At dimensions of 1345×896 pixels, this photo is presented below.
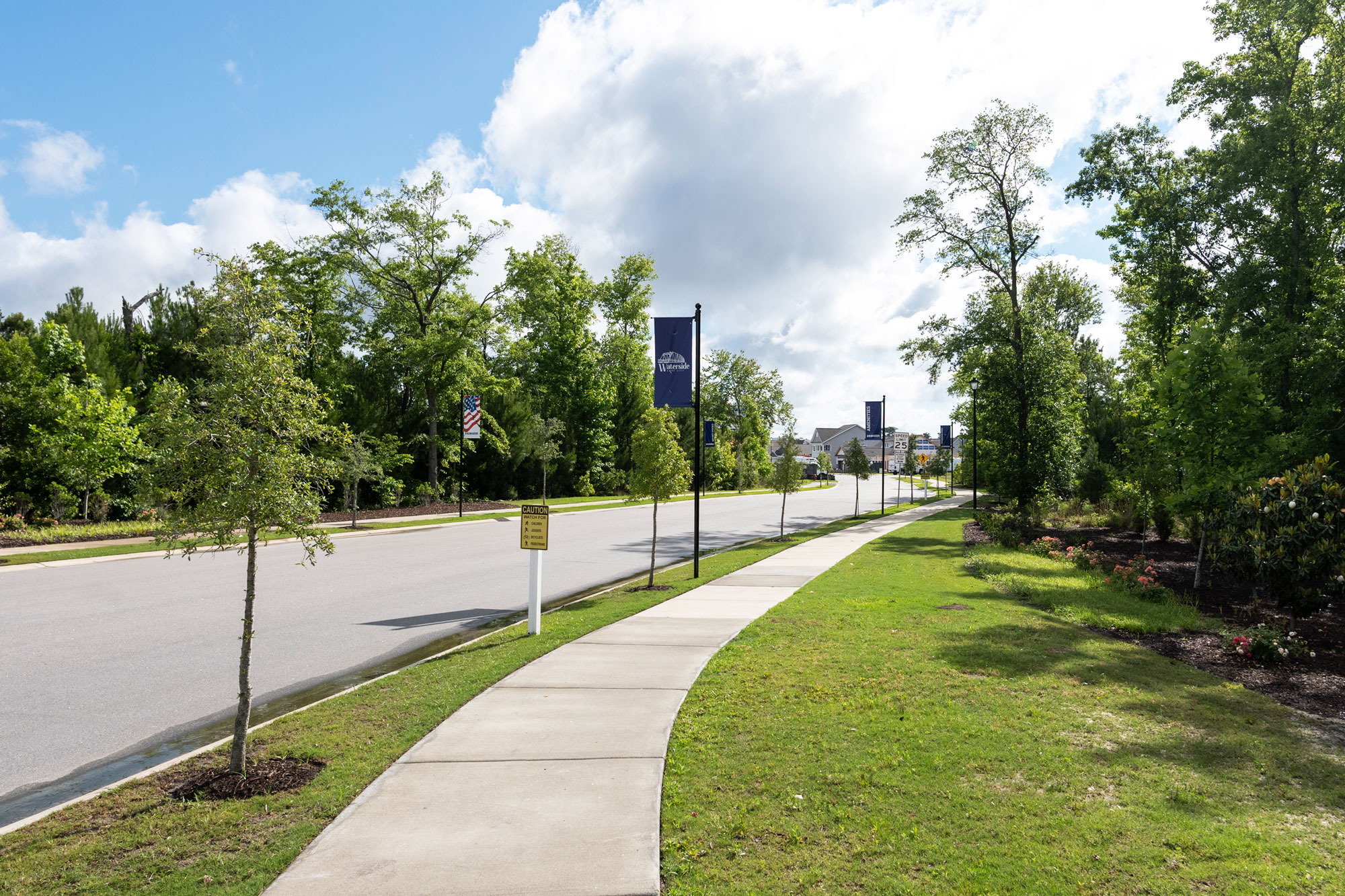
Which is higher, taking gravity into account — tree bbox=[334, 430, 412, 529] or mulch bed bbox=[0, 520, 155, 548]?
tree bbox=[334, 430, 412, 529]

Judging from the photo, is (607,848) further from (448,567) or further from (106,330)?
(106,330)

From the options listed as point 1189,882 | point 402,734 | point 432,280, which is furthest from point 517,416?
point 1189,882

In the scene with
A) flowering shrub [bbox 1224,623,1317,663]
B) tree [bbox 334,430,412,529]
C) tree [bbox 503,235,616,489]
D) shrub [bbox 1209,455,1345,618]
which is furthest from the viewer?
tree [bbox 503,235,616,489]

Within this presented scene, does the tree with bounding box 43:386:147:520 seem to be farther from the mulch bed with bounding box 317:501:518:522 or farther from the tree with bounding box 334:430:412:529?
the mulch bed with bounding box 317:501:518:522

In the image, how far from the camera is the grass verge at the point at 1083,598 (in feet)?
33.8

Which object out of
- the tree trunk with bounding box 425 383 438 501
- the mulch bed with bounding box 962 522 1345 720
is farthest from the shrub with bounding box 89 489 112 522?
the mulch bed with bounding box 962 522 1345 720

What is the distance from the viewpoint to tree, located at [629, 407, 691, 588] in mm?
14055

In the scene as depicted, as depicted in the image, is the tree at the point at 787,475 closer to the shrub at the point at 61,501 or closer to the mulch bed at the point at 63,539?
the mulch bed at the point at 63,539

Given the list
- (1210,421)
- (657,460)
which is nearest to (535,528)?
(657,460)

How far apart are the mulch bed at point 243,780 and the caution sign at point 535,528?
4613 millimetres

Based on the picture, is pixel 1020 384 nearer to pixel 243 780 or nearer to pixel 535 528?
pixel 535 528

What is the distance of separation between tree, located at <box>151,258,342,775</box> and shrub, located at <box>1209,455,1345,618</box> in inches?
490

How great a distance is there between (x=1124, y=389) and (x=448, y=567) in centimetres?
3143

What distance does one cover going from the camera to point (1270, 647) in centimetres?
820
